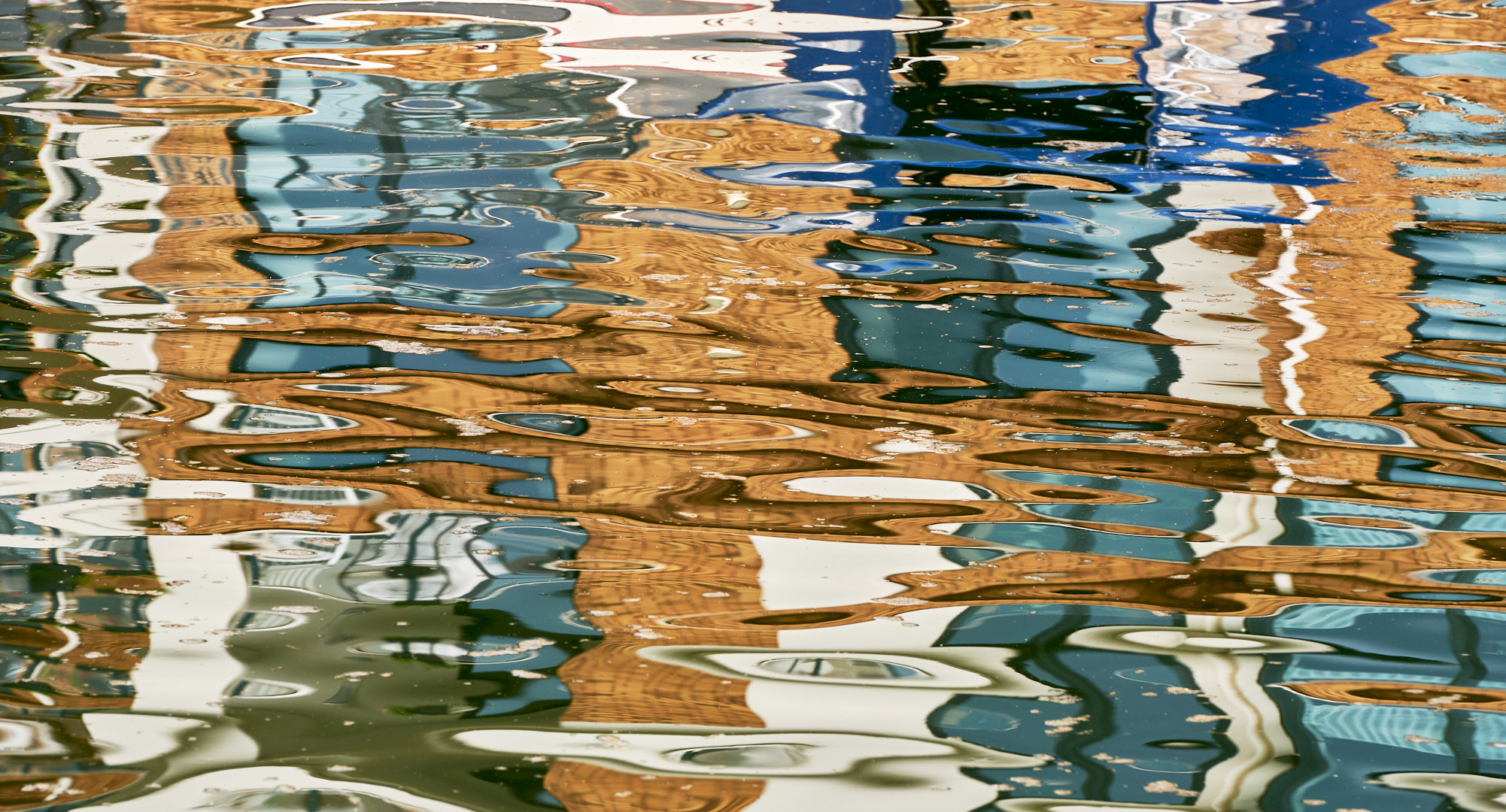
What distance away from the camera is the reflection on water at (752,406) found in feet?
3.95

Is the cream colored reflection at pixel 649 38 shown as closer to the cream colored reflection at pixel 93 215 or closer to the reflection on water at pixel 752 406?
the reflection on water at pixel 752 406

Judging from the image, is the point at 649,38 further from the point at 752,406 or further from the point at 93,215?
the point at 752,406

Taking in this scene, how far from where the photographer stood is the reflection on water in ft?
3.95

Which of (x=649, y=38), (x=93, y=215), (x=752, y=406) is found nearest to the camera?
(x=752, y=406)

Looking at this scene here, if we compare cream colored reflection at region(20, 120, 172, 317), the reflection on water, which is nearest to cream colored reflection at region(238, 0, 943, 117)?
the reflection on water

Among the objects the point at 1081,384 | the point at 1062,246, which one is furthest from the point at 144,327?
the point at 1062,246

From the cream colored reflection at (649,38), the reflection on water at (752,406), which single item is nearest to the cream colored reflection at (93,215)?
the reflection on water at (752,406)

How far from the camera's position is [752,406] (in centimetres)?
195

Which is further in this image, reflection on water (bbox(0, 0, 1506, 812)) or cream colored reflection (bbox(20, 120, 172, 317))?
cream colored reflection (bbox(20, 120, 172, 317))

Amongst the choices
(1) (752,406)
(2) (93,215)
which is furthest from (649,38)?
(1) (752,406)

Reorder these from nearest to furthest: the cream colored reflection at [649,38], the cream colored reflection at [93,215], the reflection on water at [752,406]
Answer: the reflection on water at [752,406], the cream colored reflection at [93,215], the cream colored reflection at [649,38]

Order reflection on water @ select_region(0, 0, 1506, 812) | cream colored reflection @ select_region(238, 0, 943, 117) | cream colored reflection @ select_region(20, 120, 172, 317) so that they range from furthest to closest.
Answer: cream colored reflection @ select_region(238, 0, 943, 117) → cream colored reflection @ select_region(20, 120, 172, 317) → reflection on water @ select_region(0, 0, 1506, 812)

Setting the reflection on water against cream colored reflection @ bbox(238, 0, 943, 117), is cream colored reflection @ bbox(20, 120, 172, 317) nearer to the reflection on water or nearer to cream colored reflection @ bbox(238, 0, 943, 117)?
the reflection on water

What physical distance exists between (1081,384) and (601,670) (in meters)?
1.08
